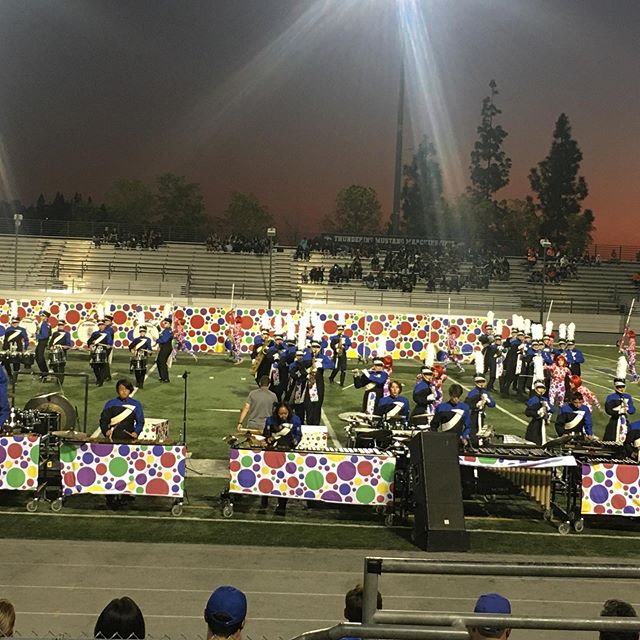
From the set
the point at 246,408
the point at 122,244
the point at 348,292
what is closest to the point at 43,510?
the point at 246,408

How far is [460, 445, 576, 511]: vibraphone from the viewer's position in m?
10.6

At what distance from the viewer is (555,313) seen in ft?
150

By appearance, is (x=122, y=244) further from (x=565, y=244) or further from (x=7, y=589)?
(x=7, y=589)

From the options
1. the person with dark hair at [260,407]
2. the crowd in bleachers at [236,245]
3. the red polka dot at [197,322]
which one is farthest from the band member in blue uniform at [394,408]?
the crowd in bleachers at [236,245]

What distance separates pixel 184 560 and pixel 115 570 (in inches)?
28.2

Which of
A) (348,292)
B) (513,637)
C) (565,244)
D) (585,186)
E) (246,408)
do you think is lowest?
(513,637)

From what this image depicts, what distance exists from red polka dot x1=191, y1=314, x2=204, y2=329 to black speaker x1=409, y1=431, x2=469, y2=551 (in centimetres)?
1991

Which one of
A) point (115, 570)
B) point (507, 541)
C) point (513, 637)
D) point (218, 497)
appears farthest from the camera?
point (218, 497)

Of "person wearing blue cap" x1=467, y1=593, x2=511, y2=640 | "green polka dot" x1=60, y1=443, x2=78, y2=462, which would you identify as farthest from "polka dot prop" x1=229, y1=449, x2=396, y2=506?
"person wearing blue cap" x1=467, y1=593, x2=511, y2=640

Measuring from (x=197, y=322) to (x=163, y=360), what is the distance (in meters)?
7.53

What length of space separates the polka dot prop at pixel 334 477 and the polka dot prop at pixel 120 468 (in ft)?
3.63

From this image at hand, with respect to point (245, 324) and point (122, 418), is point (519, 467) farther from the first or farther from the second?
point (245, 324)

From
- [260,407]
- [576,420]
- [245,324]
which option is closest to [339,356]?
[245,324]

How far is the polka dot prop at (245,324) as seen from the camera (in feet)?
96.4
